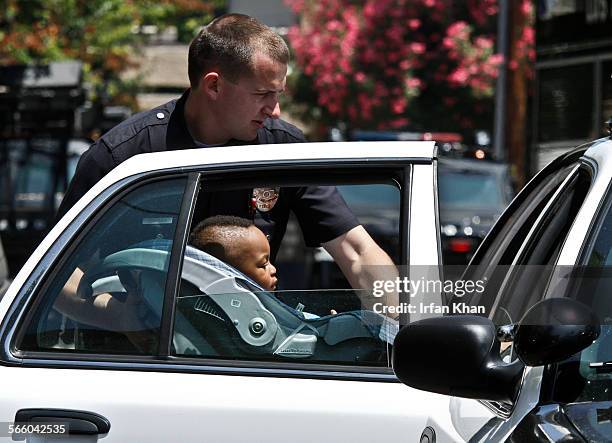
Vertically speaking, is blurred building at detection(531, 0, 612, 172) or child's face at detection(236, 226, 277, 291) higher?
blurred building at detection(531, 0, 612, 172)

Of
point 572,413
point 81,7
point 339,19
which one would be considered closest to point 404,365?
point 572,413

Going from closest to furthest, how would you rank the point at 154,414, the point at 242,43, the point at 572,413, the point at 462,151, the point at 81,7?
the point at 572,413
the point at 154,414
the point at 242,43
the point at 462,151
the point at 81,7

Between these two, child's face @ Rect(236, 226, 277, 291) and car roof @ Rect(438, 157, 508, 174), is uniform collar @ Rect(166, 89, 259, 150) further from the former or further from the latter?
car roof @ Rect(438, 157, 508, 174)

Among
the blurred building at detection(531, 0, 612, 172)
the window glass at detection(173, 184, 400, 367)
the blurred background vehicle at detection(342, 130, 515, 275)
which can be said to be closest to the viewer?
the window glass at detection(173, 184, 400, 367)

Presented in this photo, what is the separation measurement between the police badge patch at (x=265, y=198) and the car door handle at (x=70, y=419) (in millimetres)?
711

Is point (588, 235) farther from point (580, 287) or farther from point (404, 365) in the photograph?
point (404, 365)

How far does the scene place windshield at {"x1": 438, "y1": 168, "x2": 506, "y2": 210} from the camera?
13703 millimetres

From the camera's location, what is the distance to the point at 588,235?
2.63m

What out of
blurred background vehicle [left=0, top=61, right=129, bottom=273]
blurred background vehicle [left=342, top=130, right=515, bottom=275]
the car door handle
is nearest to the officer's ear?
the car door handle

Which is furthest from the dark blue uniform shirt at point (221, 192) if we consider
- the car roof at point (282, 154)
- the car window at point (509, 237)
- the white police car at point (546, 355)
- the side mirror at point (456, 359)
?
the side mirror at point (456, 359)

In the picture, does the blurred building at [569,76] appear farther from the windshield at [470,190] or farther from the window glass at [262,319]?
the window glass at [262,319]

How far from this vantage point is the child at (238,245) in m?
3.34

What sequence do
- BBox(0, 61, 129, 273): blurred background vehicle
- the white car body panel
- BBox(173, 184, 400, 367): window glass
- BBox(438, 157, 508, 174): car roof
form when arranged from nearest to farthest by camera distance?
the white car body panel < BBox(173, 184, 400, 367): window glass < BBox(438, 157, 508, 174): car roof < BBox(0, 61, 129, 273): blurred background vehicle

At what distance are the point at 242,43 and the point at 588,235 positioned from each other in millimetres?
1666
